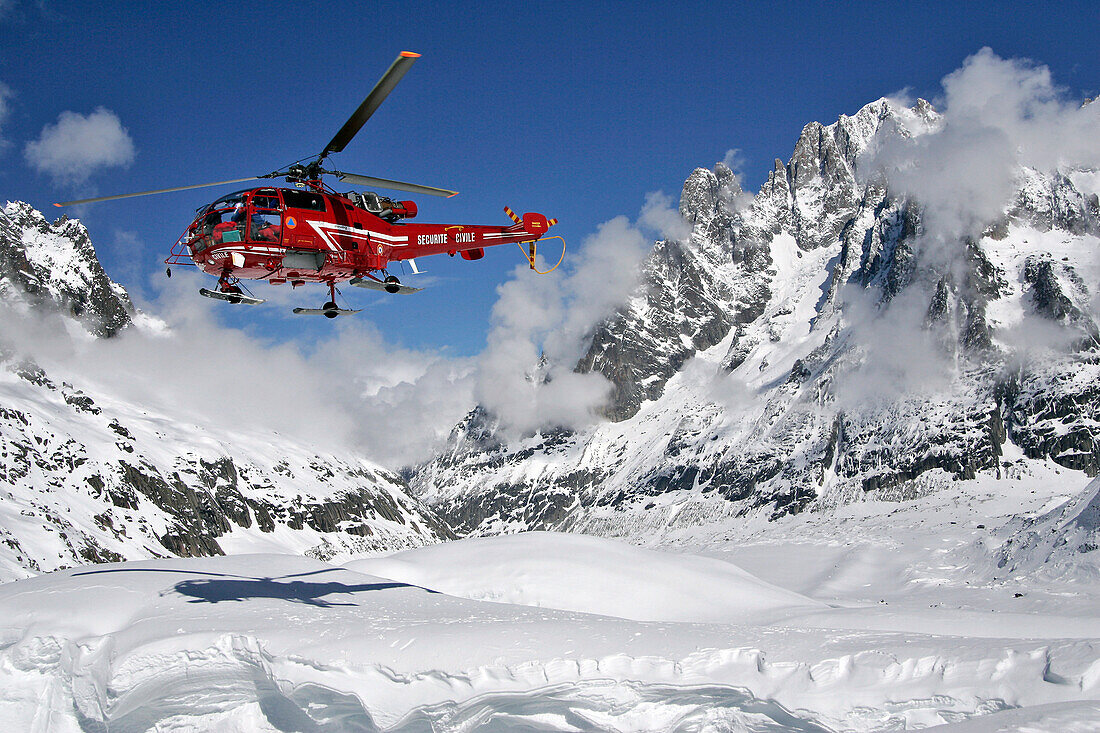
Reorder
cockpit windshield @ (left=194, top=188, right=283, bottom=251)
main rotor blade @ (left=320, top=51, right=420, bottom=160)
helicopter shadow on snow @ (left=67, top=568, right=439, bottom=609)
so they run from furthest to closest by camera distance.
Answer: cockpit windshield @ (left=194, top=188, right=283, bottom=251), helicopter shadow on snow @ (left=67, top=568, right=439, bottom=609), main rotor blade @ (left=320, top=51, right=420, bottom=160)

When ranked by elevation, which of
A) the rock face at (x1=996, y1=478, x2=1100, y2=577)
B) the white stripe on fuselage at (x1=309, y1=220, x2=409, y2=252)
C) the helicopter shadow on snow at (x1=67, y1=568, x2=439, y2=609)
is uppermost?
the white stripe on fuselage at (x1=309, y1=220, x2=409, y2=252)

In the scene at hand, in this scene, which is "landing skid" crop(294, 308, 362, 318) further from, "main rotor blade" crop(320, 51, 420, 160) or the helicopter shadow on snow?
the helicopter shadow on snow

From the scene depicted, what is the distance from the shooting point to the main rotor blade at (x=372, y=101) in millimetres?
16938

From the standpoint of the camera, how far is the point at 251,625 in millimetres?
18406

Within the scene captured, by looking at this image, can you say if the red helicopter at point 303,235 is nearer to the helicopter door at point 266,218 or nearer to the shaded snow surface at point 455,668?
the helicopter door at point 266,218

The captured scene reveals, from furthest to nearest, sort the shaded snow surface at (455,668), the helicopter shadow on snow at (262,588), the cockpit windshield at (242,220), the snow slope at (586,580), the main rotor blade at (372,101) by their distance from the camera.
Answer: the snow slope at (586,580) < the cockpit windshield at (242,220) < the helicopter shadow on snow at (262,588) < the main rotor blade at (372,101) < the shaded snow surface at (455,668)

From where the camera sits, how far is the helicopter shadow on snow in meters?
21.5

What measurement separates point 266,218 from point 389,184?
3748 millimetres

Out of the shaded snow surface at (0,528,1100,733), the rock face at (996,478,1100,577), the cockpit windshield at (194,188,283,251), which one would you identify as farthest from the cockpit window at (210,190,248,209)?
the rock face at (996,478,1100,577)

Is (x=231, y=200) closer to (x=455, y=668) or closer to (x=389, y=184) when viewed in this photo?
(x=389, y=184)

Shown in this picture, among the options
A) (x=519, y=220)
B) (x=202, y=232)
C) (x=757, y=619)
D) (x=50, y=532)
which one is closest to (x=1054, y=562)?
(x=757, y=619)

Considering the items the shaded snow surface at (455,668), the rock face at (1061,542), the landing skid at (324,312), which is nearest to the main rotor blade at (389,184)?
the landing skid at (324,312)

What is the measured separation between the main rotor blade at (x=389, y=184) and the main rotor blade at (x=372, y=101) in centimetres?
90

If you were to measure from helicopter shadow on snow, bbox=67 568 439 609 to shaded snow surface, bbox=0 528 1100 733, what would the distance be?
0.11m
